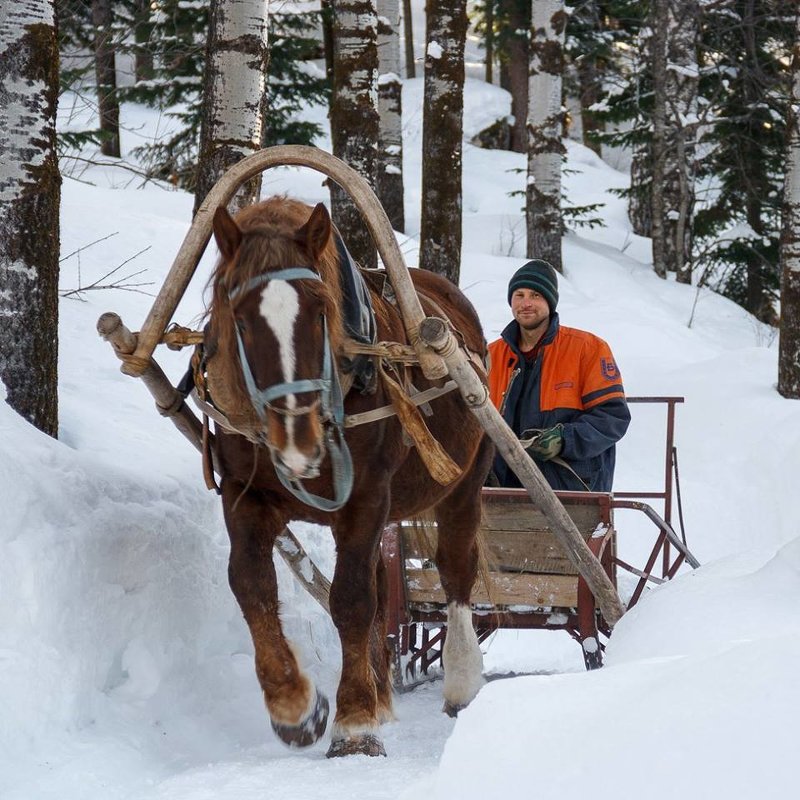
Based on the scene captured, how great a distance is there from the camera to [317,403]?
302 cm

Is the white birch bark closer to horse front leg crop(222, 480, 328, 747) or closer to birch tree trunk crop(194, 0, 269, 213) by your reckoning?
birch tree trunk crop(194, 0, 269, 213)

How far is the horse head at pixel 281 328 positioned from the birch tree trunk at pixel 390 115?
9.53 metres

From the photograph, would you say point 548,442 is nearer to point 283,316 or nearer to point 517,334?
point 517,334

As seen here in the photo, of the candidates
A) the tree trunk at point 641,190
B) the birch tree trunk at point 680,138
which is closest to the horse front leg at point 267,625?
the birch tree trunk at point 680,138

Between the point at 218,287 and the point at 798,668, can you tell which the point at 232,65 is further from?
the point at 798,668

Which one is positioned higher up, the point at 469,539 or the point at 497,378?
the point at 497,378

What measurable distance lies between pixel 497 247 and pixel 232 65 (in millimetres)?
10252

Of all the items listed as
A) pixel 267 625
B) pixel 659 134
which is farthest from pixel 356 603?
pixel 659 134

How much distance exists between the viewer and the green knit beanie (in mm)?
5414

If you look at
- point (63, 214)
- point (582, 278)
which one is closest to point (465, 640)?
point (63, 214)

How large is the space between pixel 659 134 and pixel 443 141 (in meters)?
6.69

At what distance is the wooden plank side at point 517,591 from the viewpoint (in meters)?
4.72

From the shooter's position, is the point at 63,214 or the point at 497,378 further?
the point at 63,214

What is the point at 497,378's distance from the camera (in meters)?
5.73
